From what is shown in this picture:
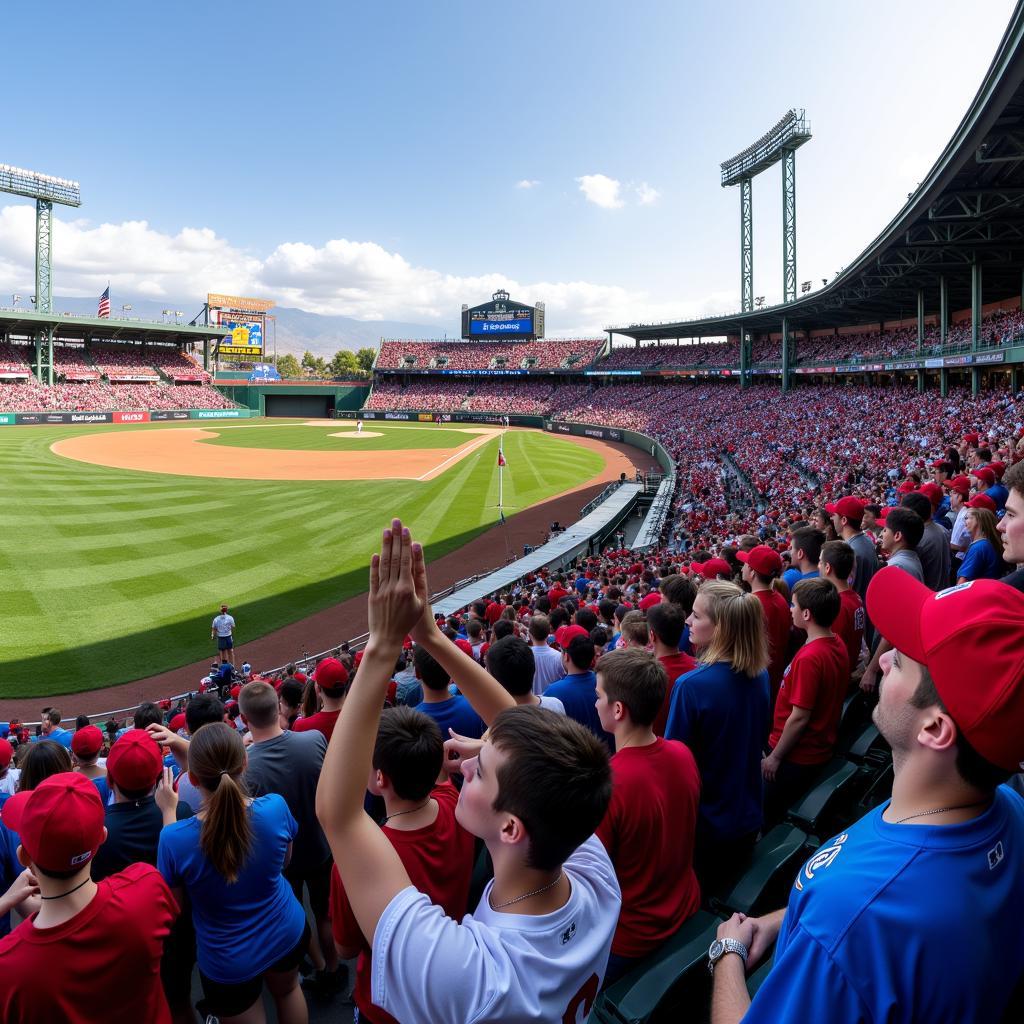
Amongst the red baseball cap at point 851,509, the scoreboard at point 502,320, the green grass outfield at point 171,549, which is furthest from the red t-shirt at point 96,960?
the scoreboard at point 502,320

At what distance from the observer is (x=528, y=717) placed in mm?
2127

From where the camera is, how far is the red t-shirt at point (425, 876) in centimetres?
266

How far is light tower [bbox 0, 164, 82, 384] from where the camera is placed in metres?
75.8

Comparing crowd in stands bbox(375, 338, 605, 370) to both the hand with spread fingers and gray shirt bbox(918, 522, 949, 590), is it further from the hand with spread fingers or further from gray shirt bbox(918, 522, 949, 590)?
the hand with spread fingers

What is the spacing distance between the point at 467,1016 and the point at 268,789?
3252mm

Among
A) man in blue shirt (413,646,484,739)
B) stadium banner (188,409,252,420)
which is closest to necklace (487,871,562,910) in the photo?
man in blue shirt (413,646,484,739)

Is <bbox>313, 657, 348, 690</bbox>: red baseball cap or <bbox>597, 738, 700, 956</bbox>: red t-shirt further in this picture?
<bbox>313, 657, 348, 690</bbox>: red baseball cap

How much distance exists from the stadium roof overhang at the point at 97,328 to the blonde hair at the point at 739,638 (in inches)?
3380

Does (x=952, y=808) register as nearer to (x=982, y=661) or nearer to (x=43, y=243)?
(x=982, y=661)

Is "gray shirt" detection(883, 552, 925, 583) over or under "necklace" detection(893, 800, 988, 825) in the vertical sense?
over

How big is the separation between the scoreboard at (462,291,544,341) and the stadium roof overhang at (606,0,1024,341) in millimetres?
49540

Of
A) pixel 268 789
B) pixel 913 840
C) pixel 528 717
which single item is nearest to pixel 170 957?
pixel 268 789

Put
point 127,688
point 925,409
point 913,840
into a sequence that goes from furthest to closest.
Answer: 1. point 925,409
2. point 127,688
3. point 913,840

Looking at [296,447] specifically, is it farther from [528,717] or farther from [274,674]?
[528,717]
